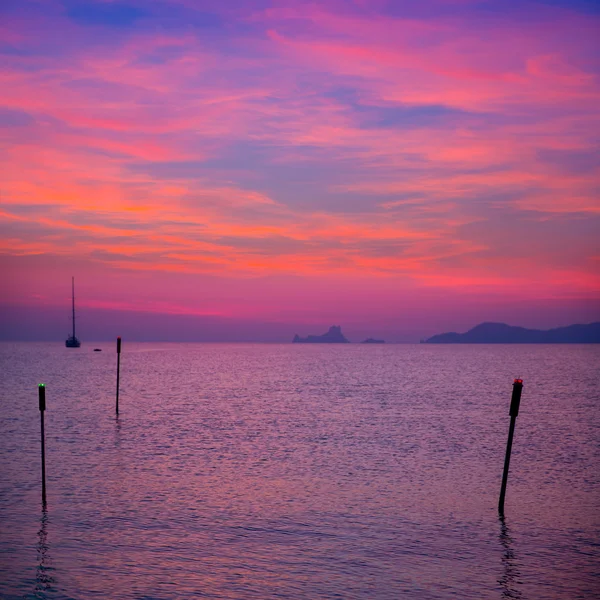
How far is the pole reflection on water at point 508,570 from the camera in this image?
16.0 m

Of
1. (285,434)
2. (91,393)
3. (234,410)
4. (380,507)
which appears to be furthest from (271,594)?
(91,393)

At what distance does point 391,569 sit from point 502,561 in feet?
10.7

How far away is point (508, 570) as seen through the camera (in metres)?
17.6

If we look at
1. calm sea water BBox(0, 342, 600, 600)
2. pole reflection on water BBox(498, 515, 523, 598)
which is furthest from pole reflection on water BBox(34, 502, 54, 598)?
pole reflection on water BBox(498, 515, 523, 598)

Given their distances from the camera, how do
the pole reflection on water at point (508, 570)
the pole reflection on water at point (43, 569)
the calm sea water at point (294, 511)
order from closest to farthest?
the pole reflection on water at point (43, 569) < the pole reflection on water at point (508, 570) < the calm sea water at point (294, 511)

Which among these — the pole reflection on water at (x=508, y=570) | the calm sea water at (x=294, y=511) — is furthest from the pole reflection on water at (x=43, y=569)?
the pole reflection on water at (x=508, y=570)

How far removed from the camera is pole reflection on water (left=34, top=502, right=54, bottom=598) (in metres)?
15.6

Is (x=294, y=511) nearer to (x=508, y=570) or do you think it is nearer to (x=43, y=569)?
(x=508, y=570)

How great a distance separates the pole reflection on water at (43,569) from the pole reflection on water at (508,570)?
10.5 m

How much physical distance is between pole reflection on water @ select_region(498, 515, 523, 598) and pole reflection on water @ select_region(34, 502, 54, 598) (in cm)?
1051

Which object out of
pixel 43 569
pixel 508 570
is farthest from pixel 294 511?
pixel 43 569

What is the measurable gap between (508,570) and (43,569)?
11713mm

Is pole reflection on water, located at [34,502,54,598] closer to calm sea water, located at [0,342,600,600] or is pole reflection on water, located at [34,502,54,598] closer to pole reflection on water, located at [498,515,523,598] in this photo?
calm sea water, located at [0,342,600,600]

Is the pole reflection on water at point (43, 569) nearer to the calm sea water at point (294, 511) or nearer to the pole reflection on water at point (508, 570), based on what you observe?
the calm sea water at point (294, 511)
